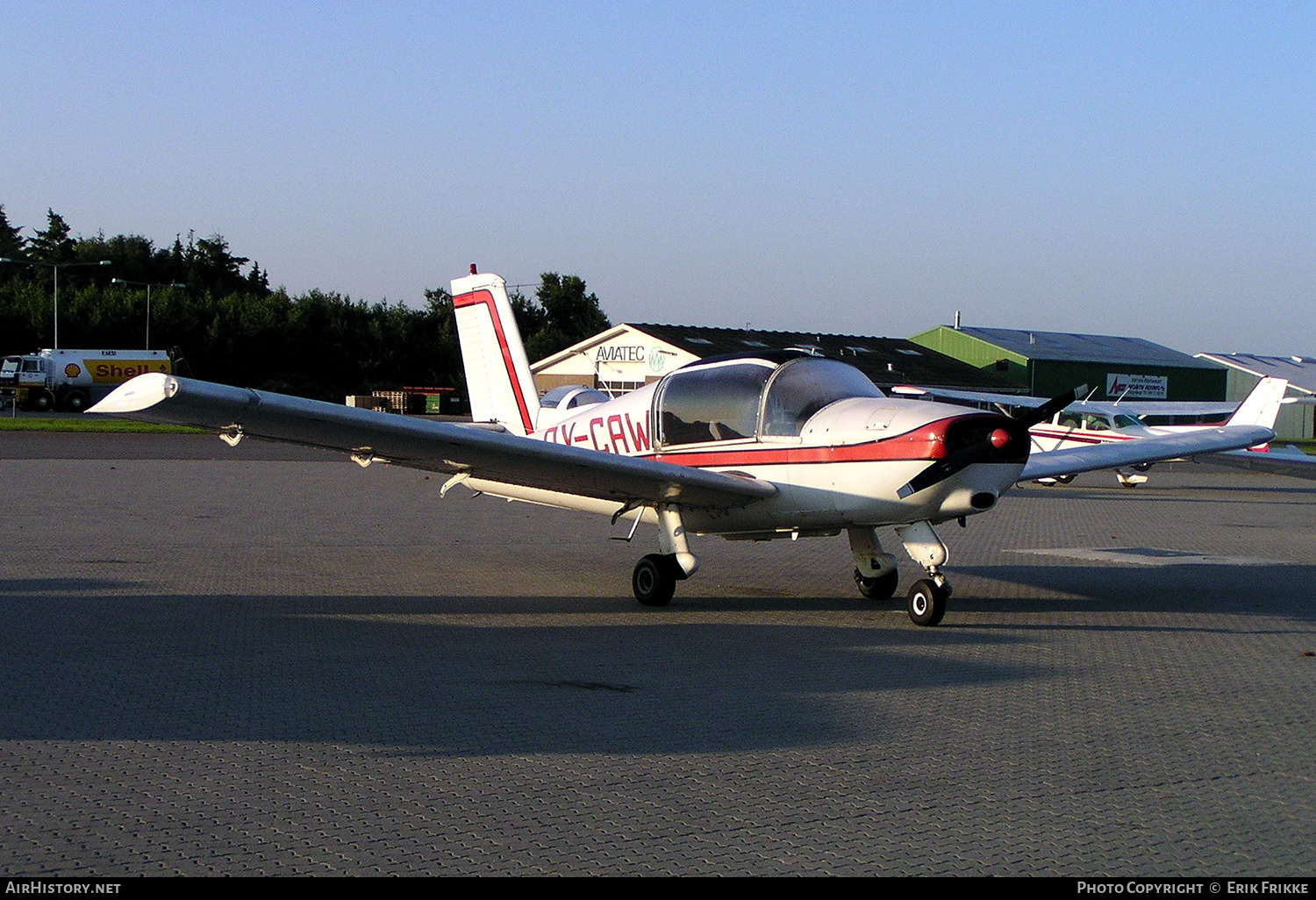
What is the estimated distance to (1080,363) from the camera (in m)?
65.6

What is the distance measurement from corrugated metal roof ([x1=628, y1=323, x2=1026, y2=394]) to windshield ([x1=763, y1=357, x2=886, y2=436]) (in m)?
40.6

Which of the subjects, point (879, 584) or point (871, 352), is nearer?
point (879, 584)

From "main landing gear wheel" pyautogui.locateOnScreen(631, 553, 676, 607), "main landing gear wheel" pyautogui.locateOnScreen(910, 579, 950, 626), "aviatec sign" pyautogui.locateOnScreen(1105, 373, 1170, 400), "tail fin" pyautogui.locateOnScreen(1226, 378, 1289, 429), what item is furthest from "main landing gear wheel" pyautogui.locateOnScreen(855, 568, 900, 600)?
"aviatec sign" pyautogui.locateOnScreen(1105, 373, 1170, 400)

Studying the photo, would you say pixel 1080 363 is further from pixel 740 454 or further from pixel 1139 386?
pixel 740 454

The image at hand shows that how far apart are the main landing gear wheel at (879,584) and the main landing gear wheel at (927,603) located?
4.00 feet

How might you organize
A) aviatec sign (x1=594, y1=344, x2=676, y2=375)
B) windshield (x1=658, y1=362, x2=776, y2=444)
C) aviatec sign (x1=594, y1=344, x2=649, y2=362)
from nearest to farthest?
windshield (x1=658, y1=362, x2=776, y2=444) → aviatec sign (x1=594, y1=344, x2=676, y2=375) → aviatec sign (x1=594, y1=344, x2=649, y2=362)

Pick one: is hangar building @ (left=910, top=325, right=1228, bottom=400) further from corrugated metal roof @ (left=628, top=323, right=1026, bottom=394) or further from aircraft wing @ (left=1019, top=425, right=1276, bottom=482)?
aircraft wing @ (left=1019, top=425, right=1276, bottom=482)

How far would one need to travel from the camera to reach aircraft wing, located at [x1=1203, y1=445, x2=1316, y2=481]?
15952 mm

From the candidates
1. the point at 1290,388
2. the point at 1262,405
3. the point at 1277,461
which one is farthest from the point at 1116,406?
the point at 1290,388

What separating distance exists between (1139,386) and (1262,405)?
48112 millimetres

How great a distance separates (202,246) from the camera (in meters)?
94.3

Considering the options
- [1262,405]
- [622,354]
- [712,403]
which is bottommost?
[622,354]
